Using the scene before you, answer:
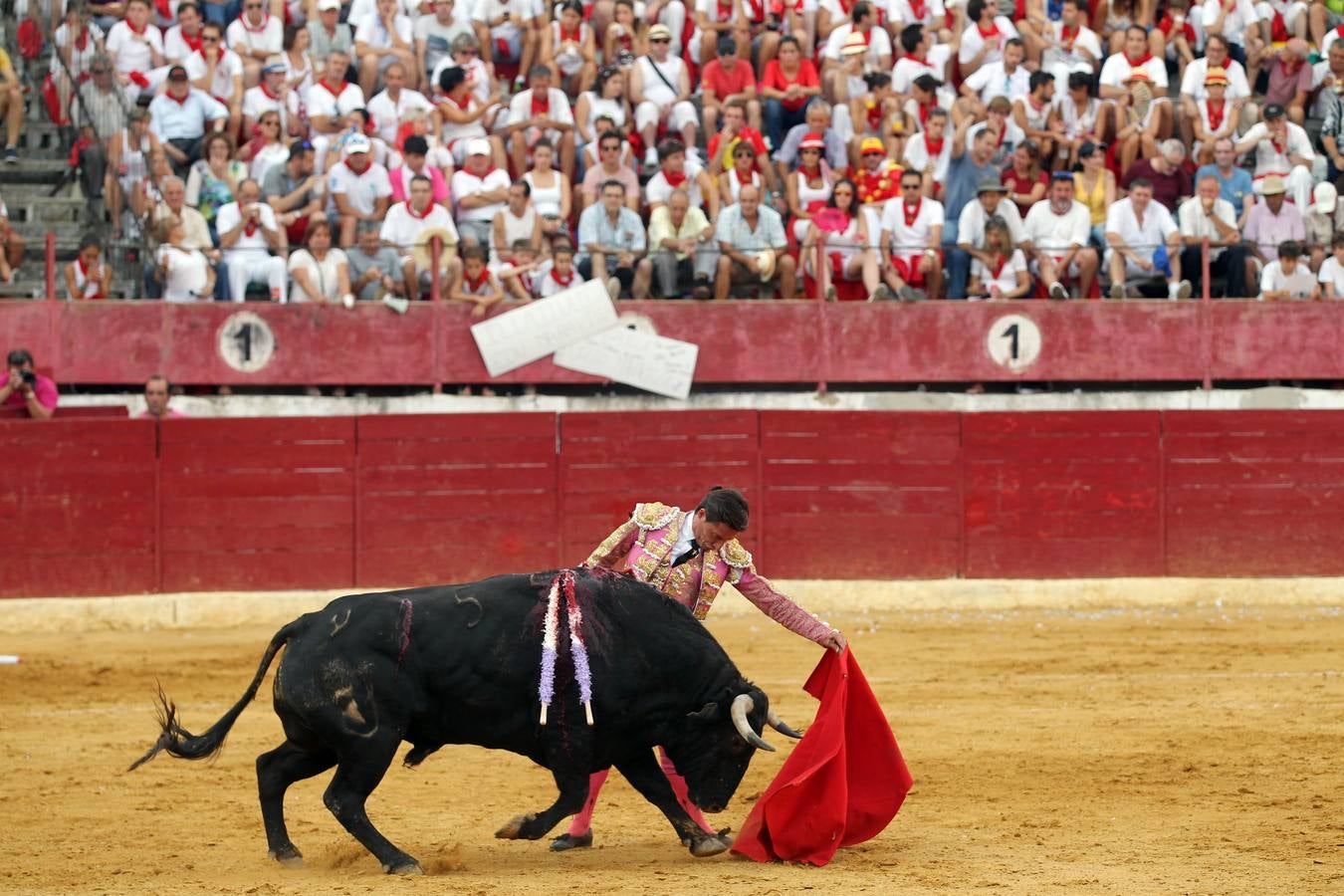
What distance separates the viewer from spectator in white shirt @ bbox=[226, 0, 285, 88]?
48.3 ft

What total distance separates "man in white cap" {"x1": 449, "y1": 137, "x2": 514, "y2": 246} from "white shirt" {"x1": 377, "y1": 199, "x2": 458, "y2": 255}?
0.21m

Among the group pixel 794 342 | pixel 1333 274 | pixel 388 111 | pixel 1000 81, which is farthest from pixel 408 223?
pixel 1333 274

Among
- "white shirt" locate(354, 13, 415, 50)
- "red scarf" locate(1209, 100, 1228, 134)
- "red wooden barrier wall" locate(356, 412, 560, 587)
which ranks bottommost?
"red wooden barrier wall" locate(356, 412, 560, 587)

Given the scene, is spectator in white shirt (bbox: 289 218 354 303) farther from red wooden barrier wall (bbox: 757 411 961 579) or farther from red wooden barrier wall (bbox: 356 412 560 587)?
red wooden barrier wall (bbox: 757 411 961 579)

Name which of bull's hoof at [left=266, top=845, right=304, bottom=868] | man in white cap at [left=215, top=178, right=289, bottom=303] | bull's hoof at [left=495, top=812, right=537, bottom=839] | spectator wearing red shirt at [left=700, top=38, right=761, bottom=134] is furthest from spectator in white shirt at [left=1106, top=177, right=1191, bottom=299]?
bull's hoof at [left=266, top=845, right=304, bottom=868]

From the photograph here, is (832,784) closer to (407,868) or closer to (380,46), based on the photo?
(407,868)

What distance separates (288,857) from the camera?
6789mm

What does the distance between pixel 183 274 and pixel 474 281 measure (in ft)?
6.49

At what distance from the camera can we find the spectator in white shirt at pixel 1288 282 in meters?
→ 14.6

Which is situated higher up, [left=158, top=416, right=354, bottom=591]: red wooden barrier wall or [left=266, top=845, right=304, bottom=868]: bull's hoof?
[left=158, top=416, right=354, bottom=591]: red wooden barrier wall

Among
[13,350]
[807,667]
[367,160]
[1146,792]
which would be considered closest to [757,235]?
[367,160]

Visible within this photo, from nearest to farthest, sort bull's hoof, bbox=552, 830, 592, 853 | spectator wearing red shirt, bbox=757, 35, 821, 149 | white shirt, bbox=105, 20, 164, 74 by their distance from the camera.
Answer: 1. bull's hoof, bbox=552, 830, 592, 853
2. white shirt, bbox=105, 20, 164, 74
3. spectator wearing red shirt, bbox=757, 35, 821, 149

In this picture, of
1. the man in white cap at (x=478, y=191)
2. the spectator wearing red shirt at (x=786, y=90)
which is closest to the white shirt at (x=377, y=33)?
the man in white cap at (x=478, y=191)

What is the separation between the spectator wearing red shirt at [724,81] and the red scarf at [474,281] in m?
2.00
